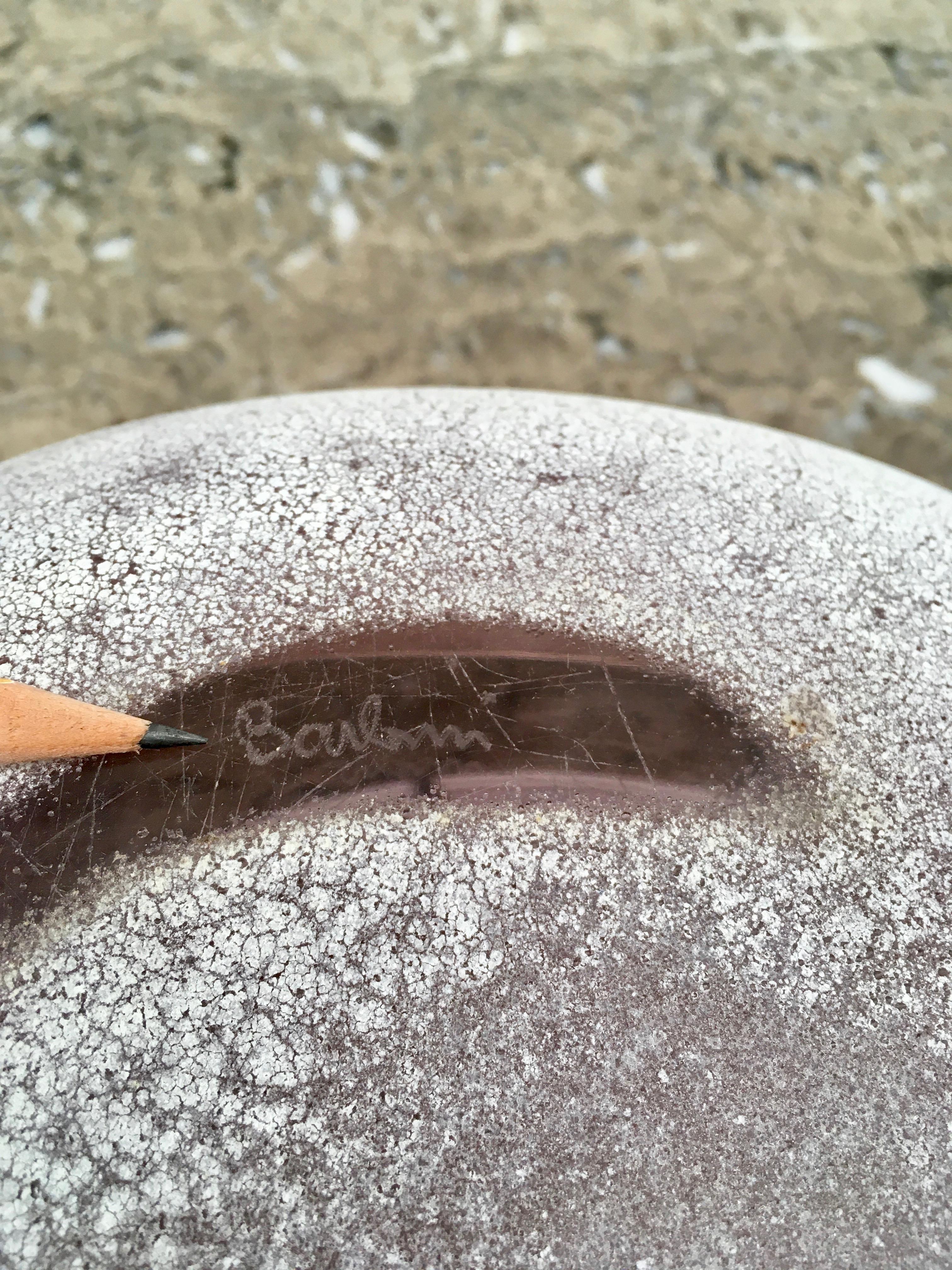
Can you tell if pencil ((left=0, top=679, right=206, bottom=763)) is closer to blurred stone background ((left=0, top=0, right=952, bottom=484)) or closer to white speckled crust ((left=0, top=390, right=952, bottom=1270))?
white speckled crust ((left=0, top=390, right=952, bottom=1270))

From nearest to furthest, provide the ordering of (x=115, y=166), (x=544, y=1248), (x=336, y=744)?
(x=544, y=1248) → (x=336, y=744) → (x=115, y=166)

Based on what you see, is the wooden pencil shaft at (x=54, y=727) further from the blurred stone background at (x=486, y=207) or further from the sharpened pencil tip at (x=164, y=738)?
the blurred stone background at (x=486, y=207)

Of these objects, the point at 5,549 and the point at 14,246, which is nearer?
the point at 5,549

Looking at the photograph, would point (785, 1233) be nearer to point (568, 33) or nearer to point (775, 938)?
point (775, 938)

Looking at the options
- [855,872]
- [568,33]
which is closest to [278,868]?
[855,872]

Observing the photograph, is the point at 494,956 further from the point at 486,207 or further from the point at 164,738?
the point at 486,207

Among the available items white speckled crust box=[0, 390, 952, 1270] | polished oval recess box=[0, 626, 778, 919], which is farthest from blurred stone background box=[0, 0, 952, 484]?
polished oval recess box=[0, 626, 778, 919]

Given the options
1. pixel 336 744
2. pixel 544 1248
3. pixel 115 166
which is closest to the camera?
pixel 544 1248
